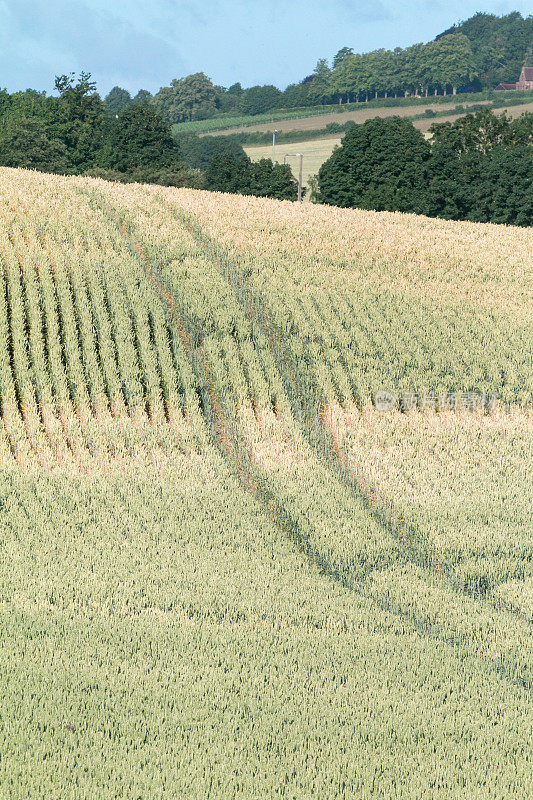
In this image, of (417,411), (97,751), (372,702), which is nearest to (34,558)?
(97,751)

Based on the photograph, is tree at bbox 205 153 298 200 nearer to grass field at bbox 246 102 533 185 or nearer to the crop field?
grass field at bbox 246 102 533 185

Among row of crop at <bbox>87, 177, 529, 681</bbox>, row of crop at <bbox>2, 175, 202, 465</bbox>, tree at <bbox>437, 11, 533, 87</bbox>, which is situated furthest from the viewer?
tree at <bbox>437, 11, 533, 87</bbox>

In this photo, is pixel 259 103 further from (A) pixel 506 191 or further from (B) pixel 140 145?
(A) pixel 506 191

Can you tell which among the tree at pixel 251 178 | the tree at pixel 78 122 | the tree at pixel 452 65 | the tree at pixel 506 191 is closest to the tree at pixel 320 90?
the tree at pixel 452 65

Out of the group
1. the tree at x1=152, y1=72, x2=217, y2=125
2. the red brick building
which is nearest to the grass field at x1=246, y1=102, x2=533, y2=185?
the red brick building

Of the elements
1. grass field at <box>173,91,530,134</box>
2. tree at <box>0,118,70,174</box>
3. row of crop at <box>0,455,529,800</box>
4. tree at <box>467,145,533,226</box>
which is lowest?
row of crop at <box>0,455,529,800</box>

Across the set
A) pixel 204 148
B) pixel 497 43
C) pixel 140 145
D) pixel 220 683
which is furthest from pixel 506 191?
pixel 497 43

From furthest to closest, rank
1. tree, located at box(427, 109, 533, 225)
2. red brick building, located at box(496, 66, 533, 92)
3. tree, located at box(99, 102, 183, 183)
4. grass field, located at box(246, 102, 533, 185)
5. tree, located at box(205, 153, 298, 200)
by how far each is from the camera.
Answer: red brick building, located at box(496, 66, 533, 92), grass field, located at box(246, 102, 533, 185), tree, located at box(99, 102, 183, 183), tree, located at box(205, 153, 298, 200), tree, located at box(427, 109, 533, 225)

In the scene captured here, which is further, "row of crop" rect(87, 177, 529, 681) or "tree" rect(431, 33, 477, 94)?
"tree" rect(431, 33, 477, 94)
